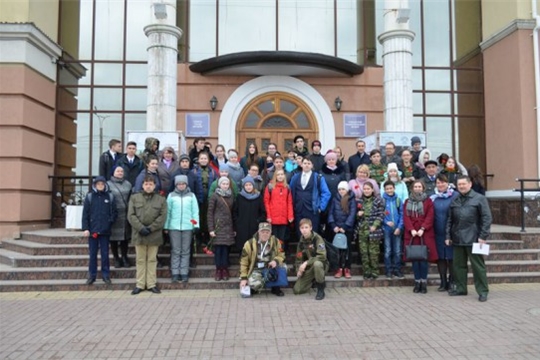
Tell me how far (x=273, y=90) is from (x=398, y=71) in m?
3.45

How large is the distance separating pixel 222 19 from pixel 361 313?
1032 centimetres

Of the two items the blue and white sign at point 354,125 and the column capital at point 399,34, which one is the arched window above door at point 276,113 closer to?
the blue and white sign at point 354,125

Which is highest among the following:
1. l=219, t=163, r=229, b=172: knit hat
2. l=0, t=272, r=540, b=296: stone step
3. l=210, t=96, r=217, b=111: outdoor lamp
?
l=210, t=96, r=217, b=111: outdoor lamp

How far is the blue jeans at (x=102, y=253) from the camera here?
284 inches

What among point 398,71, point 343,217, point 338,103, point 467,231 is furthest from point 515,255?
point 338,103

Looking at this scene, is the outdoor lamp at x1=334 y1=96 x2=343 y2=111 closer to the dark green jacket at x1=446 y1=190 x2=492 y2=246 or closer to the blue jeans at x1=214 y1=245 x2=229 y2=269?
the dark green jacket at x1=446 y1=190 x2=492 y2=246

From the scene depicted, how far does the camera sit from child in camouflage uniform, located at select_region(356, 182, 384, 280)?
7.37 m

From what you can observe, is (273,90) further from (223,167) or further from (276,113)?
(223,167)

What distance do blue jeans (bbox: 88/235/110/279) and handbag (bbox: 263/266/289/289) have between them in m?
2.63

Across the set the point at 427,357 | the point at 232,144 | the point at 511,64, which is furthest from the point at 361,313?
the point at 511,64

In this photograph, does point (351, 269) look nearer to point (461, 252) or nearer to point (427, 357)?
point (461, 252)

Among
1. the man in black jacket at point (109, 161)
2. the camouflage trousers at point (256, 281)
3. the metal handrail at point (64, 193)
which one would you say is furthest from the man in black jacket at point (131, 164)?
the metal handrail at point (64, 193)

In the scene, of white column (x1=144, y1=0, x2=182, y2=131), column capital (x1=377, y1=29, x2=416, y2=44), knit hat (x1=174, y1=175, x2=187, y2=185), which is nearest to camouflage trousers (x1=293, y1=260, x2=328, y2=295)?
knit hat (x1=174, y1=175, x2=187, y2=185)

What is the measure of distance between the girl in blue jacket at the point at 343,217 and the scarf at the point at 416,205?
0.91 metres
